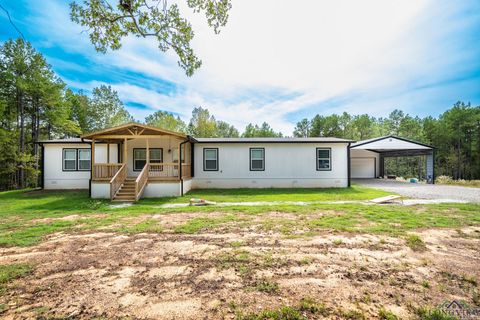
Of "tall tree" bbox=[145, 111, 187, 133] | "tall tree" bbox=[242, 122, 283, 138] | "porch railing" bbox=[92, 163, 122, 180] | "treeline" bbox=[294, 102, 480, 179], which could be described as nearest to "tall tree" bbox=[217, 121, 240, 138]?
"tall tree" bbox=[242, 122, 283, 138]

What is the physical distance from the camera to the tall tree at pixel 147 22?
4.93 meters

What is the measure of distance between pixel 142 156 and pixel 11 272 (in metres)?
10.6

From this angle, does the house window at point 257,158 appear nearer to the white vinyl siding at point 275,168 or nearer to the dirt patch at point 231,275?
the white vinyl siding at point 275,168

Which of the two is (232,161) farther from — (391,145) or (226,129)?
(226,129)

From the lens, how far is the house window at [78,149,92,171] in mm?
13375

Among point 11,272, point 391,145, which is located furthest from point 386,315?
point 391,145

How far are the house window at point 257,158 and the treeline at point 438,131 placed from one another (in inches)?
1198

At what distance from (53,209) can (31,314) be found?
274 inches

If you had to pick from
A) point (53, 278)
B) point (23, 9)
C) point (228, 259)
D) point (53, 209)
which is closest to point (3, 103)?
point (53, 209)

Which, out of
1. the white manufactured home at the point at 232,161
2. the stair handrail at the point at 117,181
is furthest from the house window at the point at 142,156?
the stair handrail at the point at 117,181

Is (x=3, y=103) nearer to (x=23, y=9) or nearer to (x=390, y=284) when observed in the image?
(x=23, y=9)

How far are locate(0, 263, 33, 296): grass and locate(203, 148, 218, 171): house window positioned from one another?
1000 centimetres

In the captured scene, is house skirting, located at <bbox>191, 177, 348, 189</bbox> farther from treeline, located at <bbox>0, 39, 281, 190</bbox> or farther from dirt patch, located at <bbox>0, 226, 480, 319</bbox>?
treeline, located at <bbox>0, 39, 281, 190</bbox>

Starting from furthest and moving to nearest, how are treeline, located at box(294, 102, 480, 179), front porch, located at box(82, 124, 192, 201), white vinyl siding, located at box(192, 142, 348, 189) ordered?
treeline, located at box(294, 102, 480, 179), white vinyl siding, located at box(192, 142, 348, 189), front porch, located at box(82, 124, 192, 201)
